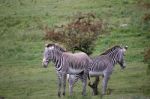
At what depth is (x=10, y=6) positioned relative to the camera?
212ft

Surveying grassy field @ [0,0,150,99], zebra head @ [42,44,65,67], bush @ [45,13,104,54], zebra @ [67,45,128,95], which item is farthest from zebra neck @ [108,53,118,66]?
bush @ [45,13,104,54]

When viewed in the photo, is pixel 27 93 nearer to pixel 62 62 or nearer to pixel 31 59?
pixel 62 62

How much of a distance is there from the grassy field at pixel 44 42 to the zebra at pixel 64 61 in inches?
54.5

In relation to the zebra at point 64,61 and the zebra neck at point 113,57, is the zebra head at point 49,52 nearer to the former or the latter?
the zebra at point 64,61

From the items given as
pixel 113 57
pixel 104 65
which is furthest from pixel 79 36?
pixel 104 65

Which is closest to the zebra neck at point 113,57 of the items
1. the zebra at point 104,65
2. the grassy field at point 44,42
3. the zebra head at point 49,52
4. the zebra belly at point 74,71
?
the zebra at point 104,65

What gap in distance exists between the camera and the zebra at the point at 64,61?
29.1m

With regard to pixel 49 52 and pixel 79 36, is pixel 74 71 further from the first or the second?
pixel 79 36

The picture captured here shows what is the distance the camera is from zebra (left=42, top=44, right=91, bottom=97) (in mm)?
29109

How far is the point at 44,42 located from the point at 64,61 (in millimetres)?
21374

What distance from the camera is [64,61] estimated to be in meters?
29.3

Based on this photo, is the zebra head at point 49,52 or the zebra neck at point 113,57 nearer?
the zebra head at point 49,52

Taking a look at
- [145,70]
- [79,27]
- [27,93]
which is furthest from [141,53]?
[27,93]

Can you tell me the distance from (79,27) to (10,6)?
2747 centimetres
